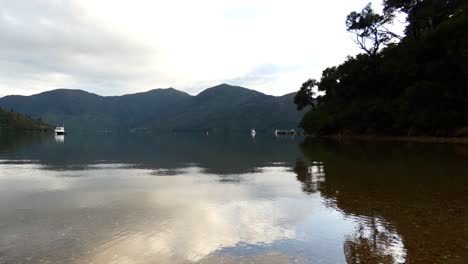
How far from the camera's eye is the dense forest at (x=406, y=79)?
232 ft

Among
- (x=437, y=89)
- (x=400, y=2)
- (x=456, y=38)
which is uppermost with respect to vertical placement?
(x=400, y=2)

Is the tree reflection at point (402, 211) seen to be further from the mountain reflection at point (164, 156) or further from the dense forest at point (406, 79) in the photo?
the dense forest at point (406, 79)

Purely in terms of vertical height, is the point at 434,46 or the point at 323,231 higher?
the point at 434,46

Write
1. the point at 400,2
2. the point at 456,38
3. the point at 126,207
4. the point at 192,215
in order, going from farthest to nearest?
the point at 400,2, the point at 456,38, the point at 126,207, the point at 192,215

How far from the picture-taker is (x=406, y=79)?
86.2m

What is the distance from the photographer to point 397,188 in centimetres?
2148

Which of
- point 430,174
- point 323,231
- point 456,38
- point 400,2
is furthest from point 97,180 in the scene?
point 400,2

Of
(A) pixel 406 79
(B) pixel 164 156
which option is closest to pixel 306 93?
(A) pixel 406 79

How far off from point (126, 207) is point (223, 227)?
17.8 ft

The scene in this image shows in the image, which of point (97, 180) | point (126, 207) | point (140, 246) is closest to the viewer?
point (140, 246)

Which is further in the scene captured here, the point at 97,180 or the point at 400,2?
the point at 400,2

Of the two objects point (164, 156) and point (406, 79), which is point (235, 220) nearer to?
point (164, 156)

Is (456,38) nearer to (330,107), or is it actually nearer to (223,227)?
(330,107)

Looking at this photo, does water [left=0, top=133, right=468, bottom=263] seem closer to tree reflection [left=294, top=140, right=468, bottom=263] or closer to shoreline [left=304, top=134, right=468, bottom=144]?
tree reflection [left=294, top=140, right=468, bottom=263]
